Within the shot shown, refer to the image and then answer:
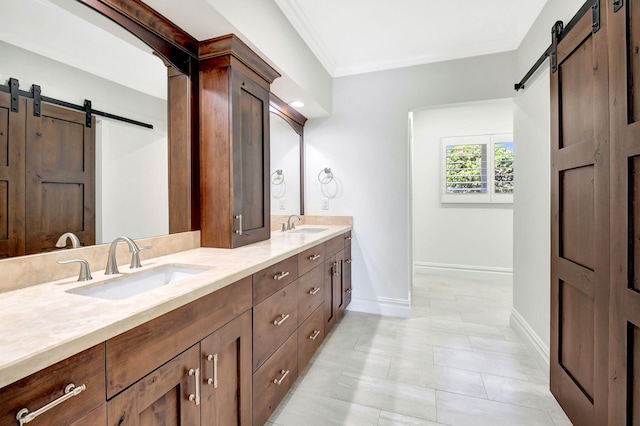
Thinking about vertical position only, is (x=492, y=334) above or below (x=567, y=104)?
below

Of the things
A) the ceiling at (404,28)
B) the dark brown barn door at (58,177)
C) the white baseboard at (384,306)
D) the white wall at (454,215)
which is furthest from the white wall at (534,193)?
the dark brown barn door at (58,177)

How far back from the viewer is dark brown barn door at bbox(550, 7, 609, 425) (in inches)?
51.1

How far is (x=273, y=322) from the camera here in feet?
5.08

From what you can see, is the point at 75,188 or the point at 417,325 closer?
the point at 75,188

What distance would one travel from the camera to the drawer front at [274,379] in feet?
4.63

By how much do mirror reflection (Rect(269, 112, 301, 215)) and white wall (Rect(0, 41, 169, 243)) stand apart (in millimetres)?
1236

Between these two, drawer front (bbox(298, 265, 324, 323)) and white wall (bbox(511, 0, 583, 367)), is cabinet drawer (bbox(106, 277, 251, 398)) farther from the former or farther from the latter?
white wall (bbox(511, 0, 583, 367))

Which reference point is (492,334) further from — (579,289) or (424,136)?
(424,136)

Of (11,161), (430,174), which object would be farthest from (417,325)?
(11,161)

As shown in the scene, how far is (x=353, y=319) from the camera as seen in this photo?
3.01m

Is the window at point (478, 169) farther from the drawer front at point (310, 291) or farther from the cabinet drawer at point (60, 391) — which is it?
the cabinet drawer at point (60, 391)

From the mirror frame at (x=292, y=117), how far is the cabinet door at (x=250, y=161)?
492mm

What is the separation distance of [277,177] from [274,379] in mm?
1860

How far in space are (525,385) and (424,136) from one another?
367 cm
